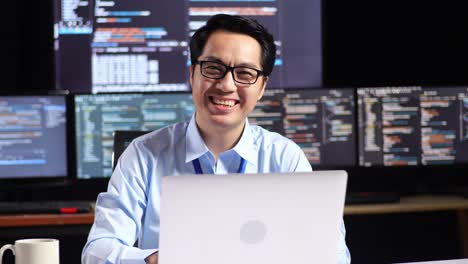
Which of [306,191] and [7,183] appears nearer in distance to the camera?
[306,191]

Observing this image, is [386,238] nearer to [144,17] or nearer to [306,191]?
[144,17]

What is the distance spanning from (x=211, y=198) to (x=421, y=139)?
9.56 feet

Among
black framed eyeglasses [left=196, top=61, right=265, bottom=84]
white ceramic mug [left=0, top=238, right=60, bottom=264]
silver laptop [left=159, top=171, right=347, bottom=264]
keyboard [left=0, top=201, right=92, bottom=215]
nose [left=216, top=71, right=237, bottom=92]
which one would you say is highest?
black framed eyeglasses [left=196, top=61, right=265, bottom=84]

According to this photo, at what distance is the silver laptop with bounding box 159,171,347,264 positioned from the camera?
5.01 ft

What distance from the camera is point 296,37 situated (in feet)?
15.0

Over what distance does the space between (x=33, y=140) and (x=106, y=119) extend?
0.35 metres

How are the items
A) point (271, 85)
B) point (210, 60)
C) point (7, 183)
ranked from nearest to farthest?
point (210, 60) → point (7, 183) → point (271, 85)

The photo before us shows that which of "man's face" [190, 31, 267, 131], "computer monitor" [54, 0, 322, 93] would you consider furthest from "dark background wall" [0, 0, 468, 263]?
"man's face" [190, 31, 267, 131]

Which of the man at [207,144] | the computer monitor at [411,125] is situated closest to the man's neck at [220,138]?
the man at [207,144]

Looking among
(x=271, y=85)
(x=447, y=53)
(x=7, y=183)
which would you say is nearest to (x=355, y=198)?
(x=271, y=85)

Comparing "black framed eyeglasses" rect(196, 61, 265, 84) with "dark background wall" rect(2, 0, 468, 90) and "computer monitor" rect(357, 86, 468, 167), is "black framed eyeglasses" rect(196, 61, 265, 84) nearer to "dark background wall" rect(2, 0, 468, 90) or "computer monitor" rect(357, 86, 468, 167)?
"computer monitor" rect(357, 86, 468, 167)

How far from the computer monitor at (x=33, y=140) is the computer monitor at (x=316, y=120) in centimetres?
93

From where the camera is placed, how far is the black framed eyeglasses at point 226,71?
2.18 metres

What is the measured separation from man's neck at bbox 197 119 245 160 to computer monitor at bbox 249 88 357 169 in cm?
182
